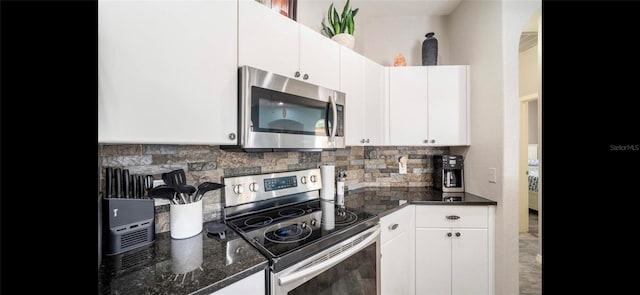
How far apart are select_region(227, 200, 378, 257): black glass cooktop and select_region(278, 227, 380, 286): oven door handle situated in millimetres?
69

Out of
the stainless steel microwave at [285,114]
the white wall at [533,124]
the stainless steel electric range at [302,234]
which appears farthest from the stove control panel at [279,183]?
the white wall at [533,124]

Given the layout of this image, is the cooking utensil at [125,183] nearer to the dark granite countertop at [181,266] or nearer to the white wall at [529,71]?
the dark granite countertop at [181,266]

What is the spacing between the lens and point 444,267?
1764 mm

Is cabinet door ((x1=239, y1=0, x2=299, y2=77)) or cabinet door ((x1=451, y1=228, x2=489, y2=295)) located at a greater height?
cabinet door ((x1=239, y1=0, x2=299, y2=77))

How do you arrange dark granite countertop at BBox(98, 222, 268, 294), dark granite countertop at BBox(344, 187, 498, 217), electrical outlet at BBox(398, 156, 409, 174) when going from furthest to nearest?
1. electrical outlet at BBox(398, 156, 409, 174)
2. dark granite countertop at BBox(344, 187, 498, 217)
3. dark granite countertop at BBox(98, 222, 268, 294)

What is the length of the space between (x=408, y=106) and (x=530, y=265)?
2.24m

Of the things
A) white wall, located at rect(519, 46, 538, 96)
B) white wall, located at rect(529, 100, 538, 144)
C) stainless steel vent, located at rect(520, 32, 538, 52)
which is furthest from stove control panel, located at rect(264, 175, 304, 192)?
white wall, located at rect(529, 100, 538, 144)

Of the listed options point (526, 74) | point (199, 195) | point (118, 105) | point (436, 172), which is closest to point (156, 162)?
point (199, 195)

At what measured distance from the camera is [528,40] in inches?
127

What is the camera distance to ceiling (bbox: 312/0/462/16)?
214 centimetres

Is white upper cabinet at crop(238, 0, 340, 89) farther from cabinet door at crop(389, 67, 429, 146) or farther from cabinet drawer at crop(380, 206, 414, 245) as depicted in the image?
cabinet drawer at crop(380, 206, 414, 245)

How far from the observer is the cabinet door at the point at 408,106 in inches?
81.0

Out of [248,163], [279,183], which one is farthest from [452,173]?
[248,163]
